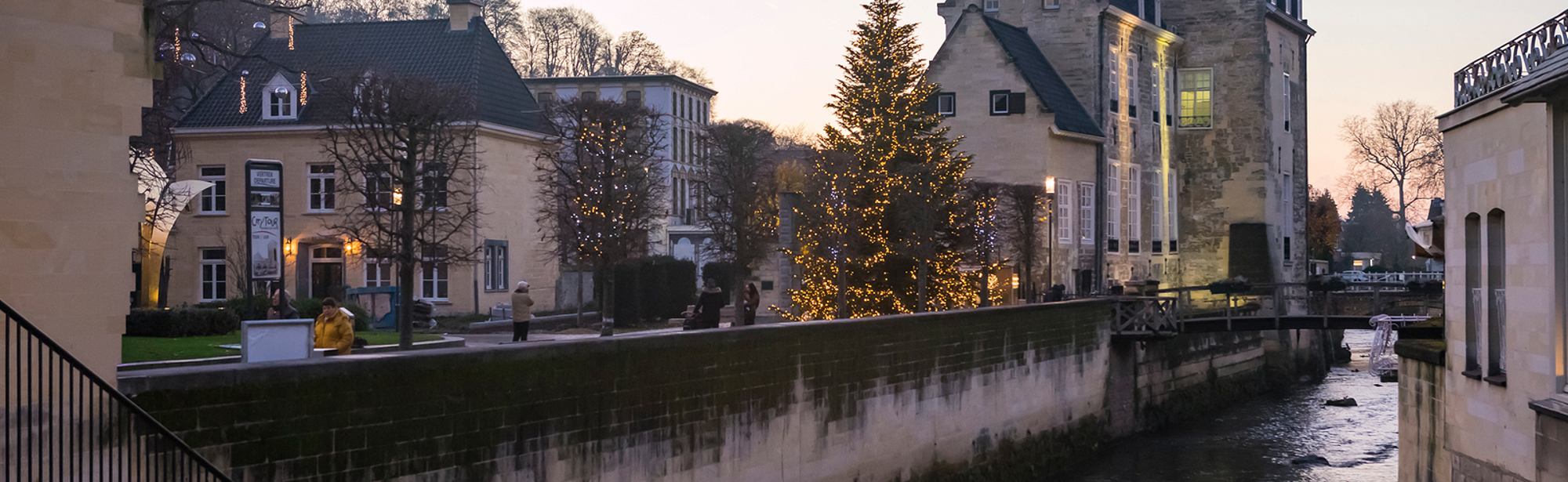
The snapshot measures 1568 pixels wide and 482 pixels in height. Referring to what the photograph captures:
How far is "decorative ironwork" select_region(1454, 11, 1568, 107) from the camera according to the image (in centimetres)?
1355

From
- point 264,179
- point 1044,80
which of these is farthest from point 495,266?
point 264,179

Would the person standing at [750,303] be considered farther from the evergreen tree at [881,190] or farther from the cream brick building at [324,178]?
the cream brick building at [324,178]

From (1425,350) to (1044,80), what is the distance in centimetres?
2320

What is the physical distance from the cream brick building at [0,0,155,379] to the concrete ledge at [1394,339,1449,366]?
1516 cm

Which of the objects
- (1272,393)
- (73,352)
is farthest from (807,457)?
(1272,393)

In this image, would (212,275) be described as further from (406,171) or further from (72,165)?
(72,165)

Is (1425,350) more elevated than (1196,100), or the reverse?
(1196,100)

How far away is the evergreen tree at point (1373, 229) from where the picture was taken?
111306 millimetres

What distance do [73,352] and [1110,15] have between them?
3777 cm

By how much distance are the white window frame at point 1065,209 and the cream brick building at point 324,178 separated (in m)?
14.3

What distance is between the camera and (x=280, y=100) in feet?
137

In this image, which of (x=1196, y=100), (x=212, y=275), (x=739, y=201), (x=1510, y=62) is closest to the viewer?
(x=1510, y=62)

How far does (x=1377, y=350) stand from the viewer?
26.6 m

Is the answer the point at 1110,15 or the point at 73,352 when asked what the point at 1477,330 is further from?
the point at 1110,15
